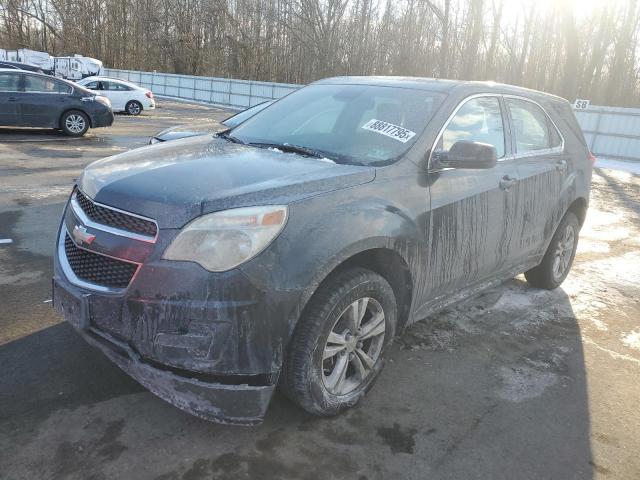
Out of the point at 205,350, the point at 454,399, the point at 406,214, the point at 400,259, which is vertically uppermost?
the point at 406,214

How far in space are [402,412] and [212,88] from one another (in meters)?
31.9

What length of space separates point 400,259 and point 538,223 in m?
1.86

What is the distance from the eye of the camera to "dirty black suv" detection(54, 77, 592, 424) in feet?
7.64

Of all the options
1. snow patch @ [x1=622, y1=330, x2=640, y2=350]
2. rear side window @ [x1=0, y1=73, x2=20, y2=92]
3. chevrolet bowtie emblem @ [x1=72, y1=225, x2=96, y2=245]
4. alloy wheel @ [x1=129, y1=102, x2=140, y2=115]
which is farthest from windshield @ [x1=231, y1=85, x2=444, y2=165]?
alloy wheel @ [x1=129, y1=102, x2=140, y2=115]

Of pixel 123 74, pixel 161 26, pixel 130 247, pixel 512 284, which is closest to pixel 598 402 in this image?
pixel 512 284

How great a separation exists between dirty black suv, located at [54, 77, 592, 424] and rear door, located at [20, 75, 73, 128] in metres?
11.2

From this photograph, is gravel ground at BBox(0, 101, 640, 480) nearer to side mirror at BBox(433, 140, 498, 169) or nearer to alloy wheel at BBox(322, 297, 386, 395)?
alloy wheel at BBox(322, 297, 386, 395)

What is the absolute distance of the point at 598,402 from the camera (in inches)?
130

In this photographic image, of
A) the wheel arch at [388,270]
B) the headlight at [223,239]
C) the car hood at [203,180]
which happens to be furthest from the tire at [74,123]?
the headlight at [223,239]

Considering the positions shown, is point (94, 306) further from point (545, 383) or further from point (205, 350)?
point (545, 383)

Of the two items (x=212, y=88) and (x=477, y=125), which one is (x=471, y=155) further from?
(x=212, y=88)

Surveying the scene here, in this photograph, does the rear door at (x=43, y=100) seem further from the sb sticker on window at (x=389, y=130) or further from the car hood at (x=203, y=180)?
the sb sticker on window at (x=389, y=130)

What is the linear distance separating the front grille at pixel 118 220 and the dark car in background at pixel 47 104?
12048 mm

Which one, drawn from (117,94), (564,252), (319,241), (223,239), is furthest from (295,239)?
(117,94)
